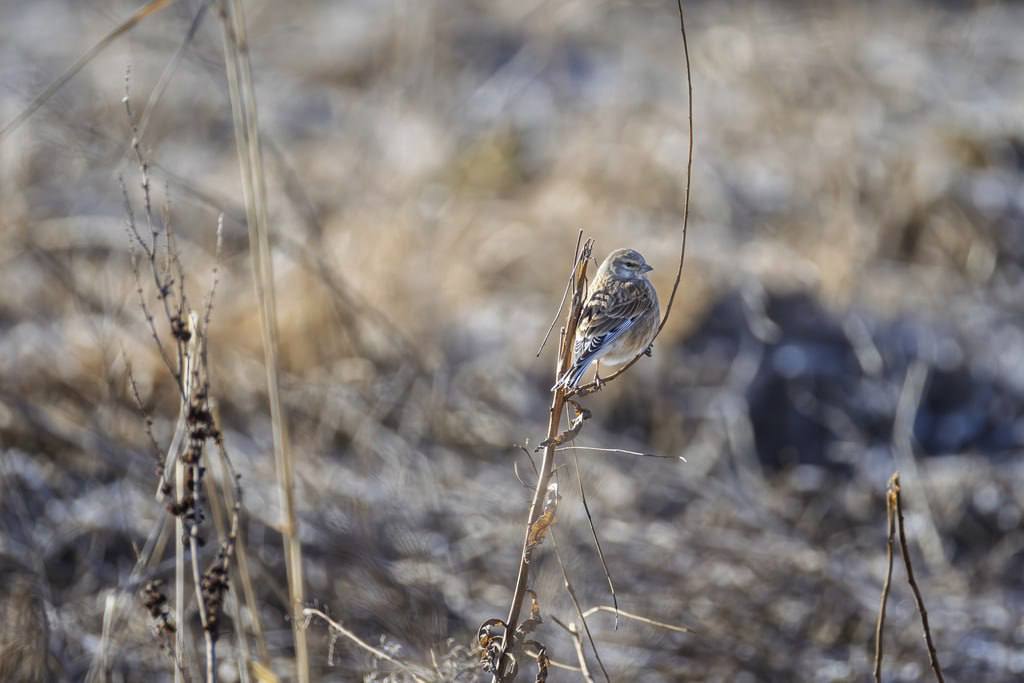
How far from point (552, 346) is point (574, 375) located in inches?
128

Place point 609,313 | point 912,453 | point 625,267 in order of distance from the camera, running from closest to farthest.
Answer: point 609,313, point 625,267, point 912,453

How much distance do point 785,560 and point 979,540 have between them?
35.2 inches

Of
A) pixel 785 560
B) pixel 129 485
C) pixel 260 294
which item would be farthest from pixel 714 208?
pixel 260 294

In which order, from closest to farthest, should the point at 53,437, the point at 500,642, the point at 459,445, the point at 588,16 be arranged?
the point at 500,642, the point at 53,437, the point at 459,445, the point at 588,16

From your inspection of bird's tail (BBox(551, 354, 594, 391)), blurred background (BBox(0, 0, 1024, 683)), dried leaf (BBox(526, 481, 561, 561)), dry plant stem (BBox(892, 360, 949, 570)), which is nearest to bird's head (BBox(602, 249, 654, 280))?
bird's tail (BBox(551, 354, 594, 391))

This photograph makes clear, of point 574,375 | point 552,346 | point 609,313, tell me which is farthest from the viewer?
point 552,346

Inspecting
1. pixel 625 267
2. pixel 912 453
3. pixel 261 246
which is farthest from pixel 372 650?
pixel 912 453

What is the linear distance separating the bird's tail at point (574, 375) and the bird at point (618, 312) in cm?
6

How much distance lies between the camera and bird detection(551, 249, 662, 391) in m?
2.39

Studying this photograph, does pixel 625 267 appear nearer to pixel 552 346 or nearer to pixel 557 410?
pixel 557 410

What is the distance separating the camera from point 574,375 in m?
2.01

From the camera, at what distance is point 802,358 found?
5523mm

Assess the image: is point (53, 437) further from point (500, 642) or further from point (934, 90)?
point (934, 90)

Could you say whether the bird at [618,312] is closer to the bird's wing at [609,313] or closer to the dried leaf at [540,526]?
the bird's wing at [609,313]
